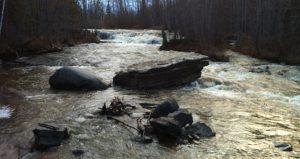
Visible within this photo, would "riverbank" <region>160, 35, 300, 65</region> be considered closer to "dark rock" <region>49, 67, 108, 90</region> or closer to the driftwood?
"dark rock" <region>49, 67, 108, 90</region>

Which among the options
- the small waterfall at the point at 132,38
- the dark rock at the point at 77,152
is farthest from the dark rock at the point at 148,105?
the small waterfall at the point at 132,38

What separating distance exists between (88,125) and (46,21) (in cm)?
2391

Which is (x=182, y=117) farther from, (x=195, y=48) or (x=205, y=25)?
(x=205, y=25)

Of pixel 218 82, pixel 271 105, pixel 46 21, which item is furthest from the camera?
pixel 46 21

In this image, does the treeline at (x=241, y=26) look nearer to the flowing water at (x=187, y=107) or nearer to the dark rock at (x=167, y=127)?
the flowing water at (x=187, y=107)

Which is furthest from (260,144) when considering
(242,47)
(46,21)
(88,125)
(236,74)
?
(46,21)

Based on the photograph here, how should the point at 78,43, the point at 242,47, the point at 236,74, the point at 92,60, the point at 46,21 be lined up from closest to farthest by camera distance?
the point at 236,74, the point at 92,60, the point at 242,47, the point at 46,21, the point at 78,43

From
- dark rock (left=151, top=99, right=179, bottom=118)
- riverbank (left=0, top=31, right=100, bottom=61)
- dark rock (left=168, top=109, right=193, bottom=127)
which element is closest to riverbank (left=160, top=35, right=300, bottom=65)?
riverbank (left=0, top=31, right=100, bottom=61)

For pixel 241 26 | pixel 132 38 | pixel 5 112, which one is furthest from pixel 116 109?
pixel 132 38

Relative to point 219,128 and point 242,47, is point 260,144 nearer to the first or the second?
point 219,128

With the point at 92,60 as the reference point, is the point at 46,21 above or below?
above

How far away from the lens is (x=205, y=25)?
1281 inches

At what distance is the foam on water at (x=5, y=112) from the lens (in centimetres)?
1165

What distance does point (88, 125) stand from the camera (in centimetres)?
1084
